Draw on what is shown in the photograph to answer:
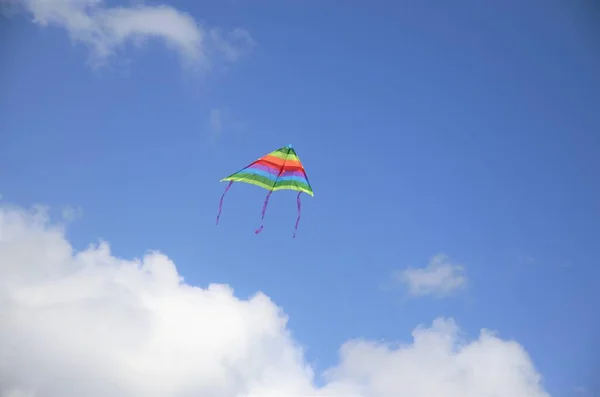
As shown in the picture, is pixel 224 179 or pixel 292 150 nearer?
pixel 224 179

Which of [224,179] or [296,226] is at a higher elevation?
[224,179]

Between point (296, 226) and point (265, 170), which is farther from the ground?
point (265, 170)

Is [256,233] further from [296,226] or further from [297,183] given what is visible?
[297,183]

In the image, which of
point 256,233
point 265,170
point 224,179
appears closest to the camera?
point 256,233

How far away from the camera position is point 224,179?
704 inches

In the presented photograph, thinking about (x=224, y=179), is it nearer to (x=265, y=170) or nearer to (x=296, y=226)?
(x=265, y=170)

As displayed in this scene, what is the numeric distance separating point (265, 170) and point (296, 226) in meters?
4.22

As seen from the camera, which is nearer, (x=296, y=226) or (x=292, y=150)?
(x=296, y=226)

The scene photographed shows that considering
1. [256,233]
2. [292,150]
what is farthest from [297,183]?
[256,233]

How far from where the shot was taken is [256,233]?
1537cm

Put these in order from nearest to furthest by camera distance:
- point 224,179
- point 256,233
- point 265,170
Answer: point 256,233, point 224,179, point 265,170

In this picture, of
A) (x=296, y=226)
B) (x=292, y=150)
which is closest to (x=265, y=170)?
(x=292, y=150)

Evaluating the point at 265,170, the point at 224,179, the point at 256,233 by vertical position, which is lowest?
the point at 256,233

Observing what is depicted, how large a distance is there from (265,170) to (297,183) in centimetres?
163
